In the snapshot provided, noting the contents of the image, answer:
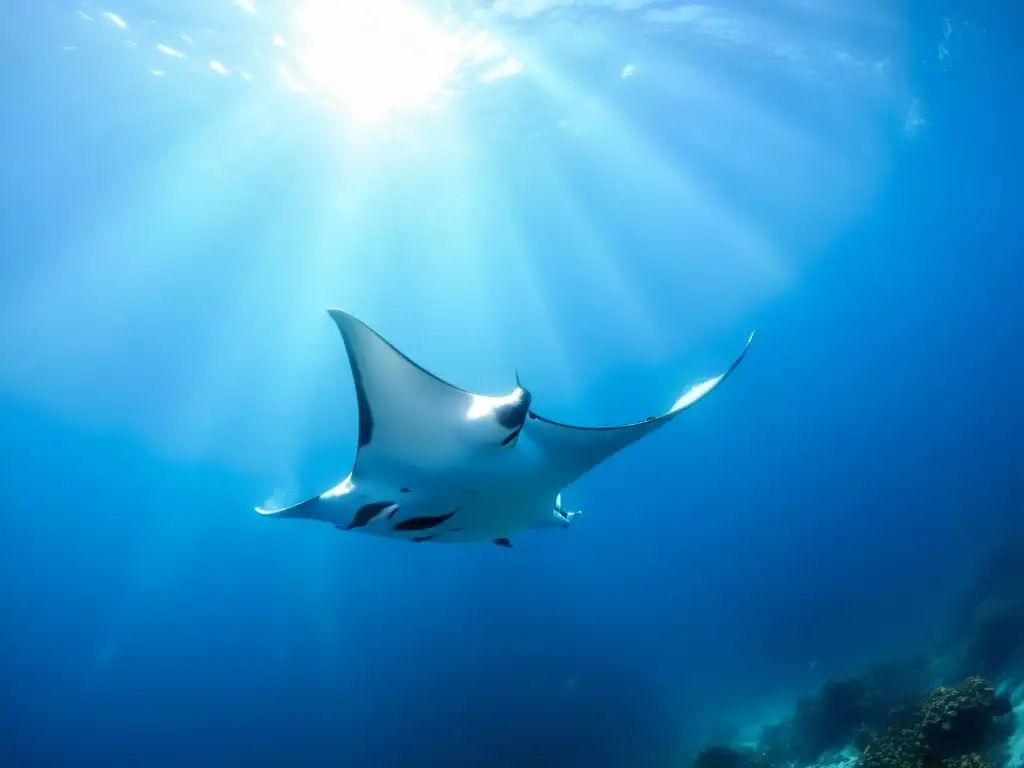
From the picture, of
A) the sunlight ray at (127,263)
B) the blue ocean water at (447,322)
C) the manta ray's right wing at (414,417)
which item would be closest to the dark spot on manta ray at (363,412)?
the manta ray's right wing at (414,417)

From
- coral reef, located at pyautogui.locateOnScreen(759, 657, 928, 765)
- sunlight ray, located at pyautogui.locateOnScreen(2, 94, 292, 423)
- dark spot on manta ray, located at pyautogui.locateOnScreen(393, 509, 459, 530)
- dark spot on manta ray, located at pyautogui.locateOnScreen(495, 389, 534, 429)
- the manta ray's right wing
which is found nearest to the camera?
the manta ray's right wing

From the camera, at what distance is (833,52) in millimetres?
17109

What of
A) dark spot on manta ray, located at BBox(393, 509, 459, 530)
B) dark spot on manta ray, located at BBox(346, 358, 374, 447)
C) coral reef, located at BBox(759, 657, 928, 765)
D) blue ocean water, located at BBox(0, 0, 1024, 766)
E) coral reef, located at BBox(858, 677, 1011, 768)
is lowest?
coral reef, located at BBox(858, 677, 1011, 768)

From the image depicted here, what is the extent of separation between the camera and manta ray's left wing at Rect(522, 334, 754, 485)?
9.73 feet

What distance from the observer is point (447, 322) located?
2936 centimetres

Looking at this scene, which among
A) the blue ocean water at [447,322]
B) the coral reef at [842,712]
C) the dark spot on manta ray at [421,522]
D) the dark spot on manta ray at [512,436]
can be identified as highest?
the blue ocean water at [447,322]

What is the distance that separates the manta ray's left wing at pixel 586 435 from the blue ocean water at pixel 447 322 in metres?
11.8

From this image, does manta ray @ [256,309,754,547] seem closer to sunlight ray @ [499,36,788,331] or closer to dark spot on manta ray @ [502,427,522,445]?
dark spot on manta ray @ [502,427,522,445]

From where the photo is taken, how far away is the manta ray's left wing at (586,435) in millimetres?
2965

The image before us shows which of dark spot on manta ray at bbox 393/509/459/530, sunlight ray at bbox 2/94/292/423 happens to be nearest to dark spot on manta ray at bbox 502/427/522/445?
dark spot on manta ray at bbox 393/509/459/530

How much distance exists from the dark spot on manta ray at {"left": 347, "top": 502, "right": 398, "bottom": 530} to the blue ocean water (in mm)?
11996

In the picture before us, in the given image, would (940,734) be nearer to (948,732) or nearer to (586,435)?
(948,732)

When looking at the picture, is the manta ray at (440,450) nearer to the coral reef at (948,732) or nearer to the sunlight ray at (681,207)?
the coral reef at (948,732)

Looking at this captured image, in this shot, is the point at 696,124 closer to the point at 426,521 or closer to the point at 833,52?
the point at 833,52
